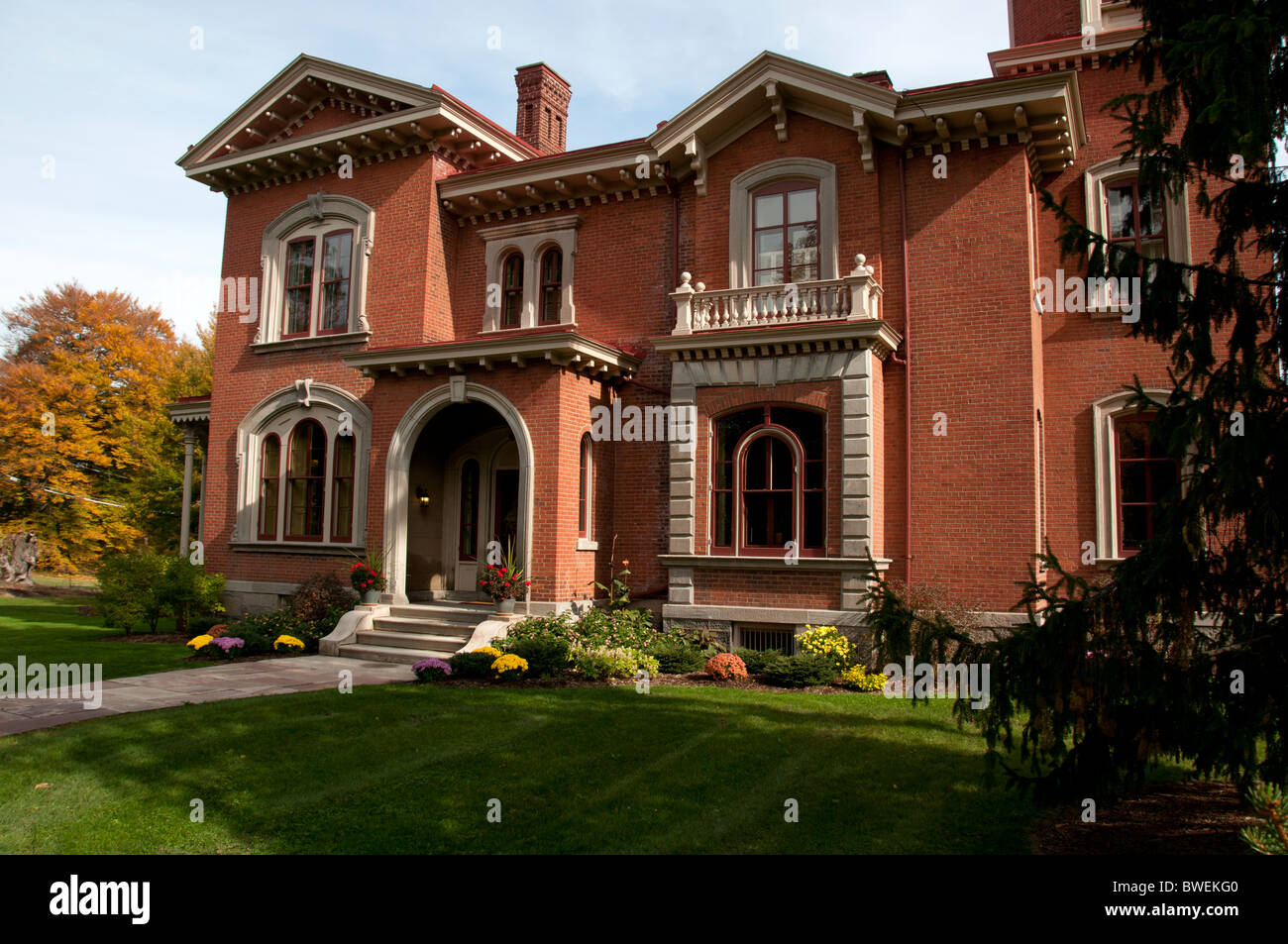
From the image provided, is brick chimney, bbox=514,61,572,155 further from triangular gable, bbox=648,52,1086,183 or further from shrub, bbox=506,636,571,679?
shrub, bbox=506,636,571,679

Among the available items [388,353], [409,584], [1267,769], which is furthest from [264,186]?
[1267,769]

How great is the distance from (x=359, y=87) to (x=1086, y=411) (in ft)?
49.4

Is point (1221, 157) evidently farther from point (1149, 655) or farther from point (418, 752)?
point (418, 752)

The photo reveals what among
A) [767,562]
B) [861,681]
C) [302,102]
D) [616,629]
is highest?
[302,102]

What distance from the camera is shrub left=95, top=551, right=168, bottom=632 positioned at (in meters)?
17.2

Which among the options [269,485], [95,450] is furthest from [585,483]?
[95,450]

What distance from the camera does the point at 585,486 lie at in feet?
51.3

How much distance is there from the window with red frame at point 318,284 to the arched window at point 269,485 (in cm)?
248

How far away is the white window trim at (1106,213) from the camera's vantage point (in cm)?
1359

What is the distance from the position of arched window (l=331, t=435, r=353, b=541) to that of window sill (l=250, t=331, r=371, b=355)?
1973 mm

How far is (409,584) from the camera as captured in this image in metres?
17.3

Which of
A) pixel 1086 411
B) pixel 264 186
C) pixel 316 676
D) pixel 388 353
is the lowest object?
pixel 316 676

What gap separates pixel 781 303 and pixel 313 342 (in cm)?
1015

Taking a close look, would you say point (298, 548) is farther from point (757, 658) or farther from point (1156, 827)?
point (1156, 827)
